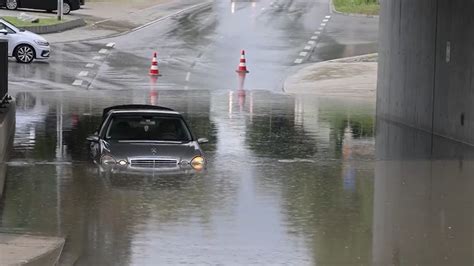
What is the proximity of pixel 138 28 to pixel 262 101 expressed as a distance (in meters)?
18.8

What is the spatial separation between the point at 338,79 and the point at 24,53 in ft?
37.3

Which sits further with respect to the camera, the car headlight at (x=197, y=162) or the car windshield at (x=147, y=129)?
the car windshield at (x=147, y=129)

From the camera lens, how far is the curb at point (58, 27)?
1665 inches

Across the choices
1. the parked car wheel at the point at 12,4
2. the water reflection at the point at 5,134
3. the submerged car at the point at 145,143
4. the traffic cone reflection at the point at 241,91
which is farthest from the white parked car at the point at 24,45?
the submerged car at the point at 145,143

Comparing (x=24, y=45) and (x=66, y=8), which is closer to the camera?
(x=24, y=45)

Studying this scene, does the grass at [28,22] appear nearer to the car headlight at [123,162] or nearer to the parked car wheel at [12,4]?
the parked car wheel at [12,4]

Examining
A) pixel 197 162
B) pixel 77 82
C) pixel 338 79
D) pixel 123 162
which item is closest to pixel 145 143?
pixel 123 162

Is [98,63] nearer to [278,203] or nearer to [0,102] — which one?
[0,102]

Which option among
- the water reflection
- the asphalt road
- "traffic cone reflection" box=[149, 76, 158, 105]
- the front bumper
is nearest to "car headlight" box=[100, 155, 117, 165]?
the asphalt road

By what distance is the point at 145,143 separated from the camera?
51.9ft

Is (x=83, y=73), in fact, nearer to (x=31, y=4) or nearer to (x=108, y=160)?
(x=31, y=4)

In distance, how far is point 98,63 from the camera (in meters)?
37.2

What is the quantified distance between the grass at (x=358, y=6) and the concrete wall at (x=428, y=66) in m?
27.5

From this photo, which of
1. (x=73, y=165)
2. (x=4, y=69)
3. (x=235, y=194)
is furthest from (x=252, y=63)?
(x=235, y=194)
